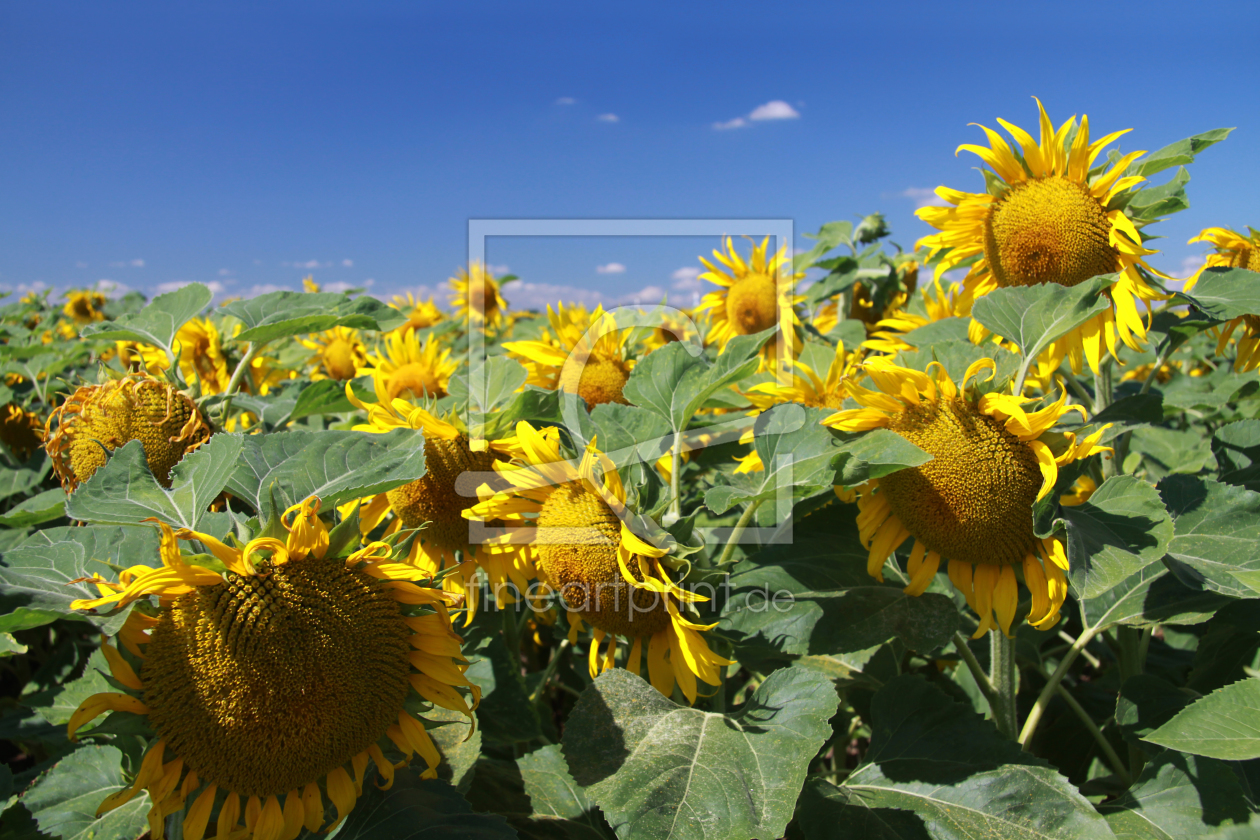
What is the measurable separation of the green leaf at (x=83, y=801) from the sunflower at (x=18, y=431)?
2.25 meters

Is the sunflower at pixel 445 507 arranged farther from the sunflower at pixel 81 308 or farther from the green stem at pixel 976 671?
the sunflower at pixel 81 308

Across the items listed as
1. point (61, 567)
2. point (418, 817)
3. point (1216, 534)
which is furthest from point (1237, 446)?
point (61, 567)

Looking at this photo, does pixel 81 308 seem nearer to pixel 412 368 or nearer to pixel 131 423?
pixel 412 368

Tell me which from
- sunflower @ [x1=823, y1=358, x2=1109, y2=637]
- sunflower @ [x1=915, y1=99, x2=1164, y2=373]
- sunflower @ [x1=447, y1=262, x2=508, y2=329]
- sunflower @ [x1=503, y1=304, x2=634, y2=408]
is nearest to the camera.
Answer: sunflower @ [x1=823, y1=358, x2=1109, y2=637]

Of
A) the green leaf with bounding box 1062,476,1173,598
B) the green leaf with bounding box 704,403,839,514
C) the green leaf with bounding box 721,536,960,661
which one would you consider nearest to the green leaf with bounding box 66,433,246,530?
the green leaf with bounding box 704,403,839,514

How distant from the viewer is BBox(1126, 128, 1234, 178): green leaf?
2.29 m

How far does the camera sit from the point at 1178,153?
2.29 meters

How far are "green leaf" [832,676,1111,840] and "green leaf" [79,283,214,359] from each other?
2411mm

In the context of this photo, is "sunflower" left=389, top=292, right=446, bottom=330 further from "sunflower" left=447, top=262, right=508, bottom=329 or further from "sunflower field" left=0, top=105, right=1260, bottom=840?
"sunflower field" left=0, top=105, right=1260, bottom=840

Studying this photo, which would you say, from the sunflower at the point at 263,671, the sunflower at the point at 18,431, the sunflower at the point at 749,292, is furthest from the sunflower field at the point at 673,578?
the sunflower at the point at 749,292

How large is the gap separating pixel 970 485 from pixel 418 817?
1.47 m

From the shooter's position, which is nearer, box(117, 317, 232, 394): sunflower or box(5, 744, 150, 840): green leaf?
box(5, 744, 150, 840): green leaf

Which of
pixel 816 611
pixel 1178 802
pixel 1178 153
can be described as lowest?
pixel 1178 802

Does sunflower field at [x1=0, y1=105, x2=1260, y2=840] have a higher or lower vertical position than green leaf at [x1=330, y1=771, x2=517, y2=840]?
higher
